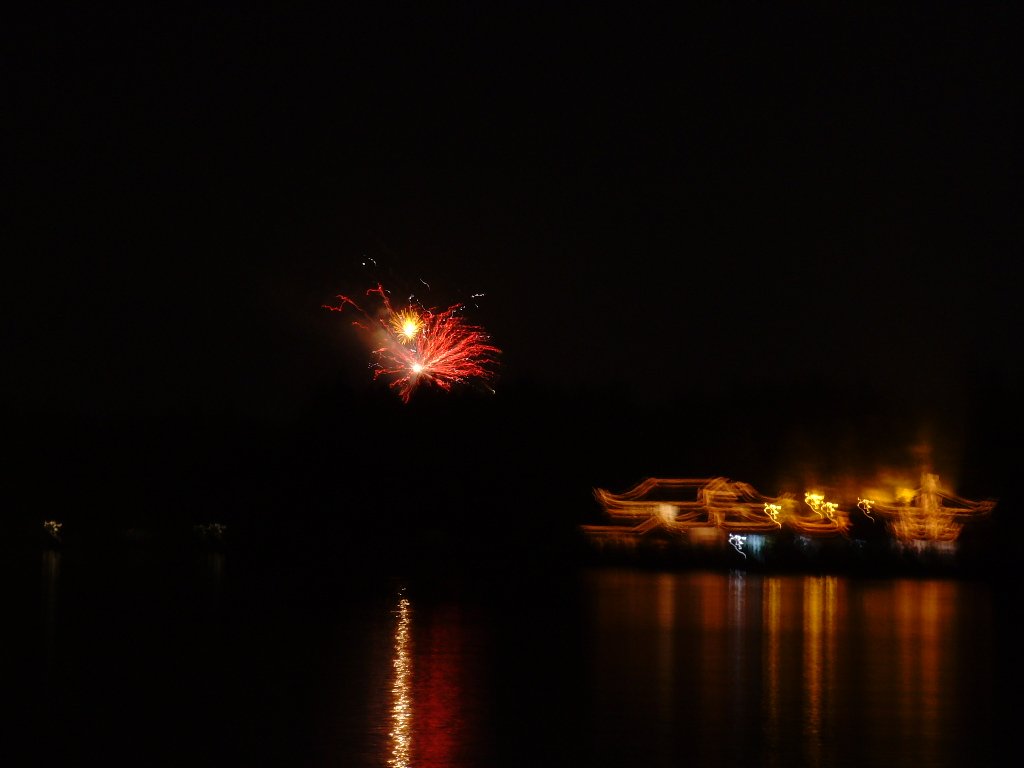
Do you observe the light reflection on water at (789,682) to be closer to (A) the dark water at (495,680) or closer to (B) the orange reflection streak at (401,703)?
(A) the dark water at (495,680)

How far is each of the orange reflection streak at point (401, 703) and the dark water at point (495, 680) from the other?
35mm

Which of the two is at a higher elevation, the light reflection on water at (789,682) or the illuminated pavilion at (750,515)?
the illuminated pavilion at (750,515)

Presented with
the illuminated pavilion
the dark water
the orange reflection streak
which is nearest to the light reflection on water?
the dark water

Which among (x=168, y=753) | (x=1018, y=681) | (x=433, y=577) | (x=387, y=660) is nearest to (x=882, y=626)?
(x=1018, y=681)

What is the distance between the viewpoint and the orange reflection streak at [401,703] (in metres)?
8.57

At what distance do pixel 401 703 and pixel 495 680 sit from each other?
176 centimetres

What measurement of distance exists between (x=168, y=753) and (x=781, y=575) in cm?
A: 2580

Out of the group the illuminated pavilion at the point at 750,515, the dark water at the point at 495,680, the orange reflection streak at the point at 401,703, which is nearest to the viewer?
the orange reflection streak at the point at 401,703

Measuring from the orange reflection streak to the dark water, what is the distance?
0.03m

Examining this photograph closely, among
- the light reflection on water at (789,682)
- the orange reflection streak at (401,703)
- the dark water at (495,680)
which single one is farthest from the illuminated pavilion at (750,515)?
the orange reflection streak at (401,703)

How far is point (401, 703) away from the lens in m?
10.6

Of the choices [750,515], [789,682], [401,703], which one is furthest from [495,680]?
[750,515]

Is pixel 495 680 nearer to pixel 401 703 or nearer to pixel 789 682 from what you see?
pixel 401 703

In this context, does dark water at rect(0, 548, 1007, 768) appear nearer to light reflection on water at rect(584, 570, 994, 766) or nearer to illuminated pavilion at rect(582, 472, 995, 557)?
light reflection on water at rect(584, 570, 994, 766)
